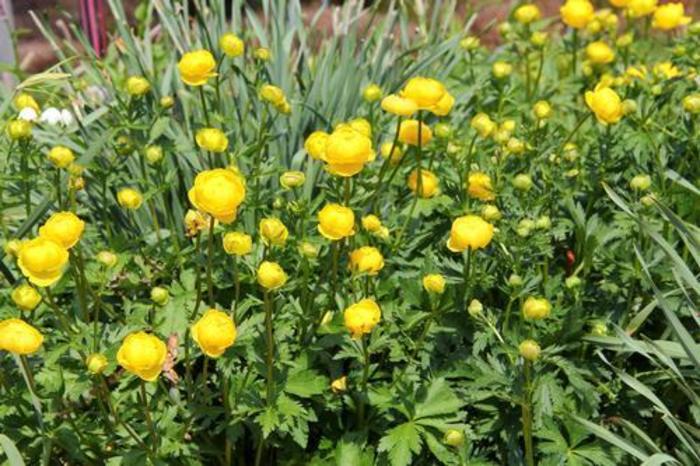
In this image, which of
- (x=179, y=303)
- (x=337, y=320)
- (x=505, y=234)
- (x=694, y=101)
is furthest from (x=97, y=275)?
(x=694, y=101)

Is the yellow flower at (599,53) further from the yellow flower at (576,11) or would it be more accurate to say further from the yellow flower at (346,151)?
the yellow flower at (346,151)

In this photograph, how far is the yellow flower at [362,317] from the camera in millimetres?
1692

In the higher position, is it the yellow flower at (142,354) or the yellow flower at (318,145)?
the yellow flower at (318,145)

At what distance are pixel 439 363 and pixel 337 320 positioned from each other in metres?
0.22

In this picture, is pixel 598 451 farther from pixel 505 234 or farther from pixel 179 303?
pixel 179 303

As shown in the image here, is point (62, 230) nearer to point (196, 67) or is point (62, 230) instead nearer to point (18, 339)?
point (18, 339)

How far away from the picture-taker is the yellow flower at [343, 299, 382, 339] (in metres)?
1.69

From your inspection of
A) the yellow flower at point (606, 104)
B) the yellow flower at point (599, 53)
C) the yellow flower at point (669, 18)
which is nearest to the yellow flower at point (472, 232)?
the yellow flower at point (606, 104)

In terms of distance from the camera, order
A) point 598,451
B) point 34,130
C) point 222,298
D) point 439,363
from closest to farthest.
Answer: point 598,451 → point 439,363 → point 222,298 → point 34,130

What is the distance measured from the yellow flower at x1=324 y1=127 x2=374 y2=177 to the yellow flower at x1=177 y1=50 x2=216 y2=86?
12.3 inches

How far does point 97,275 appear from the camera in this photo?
195 centimetres

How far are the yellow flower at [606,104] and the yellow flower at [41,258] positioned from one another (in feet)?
3.42

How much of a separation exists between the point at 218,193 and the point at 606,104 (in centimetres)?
82

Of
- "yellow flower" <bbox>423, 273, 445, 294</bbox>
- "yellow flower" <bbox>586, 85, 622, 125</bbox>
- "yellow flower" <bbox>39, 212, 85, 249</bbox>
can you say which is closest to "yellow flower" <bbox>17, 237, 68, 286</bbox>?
"yellow flower" <bbox>39, 212, 85, 249</bbox>
